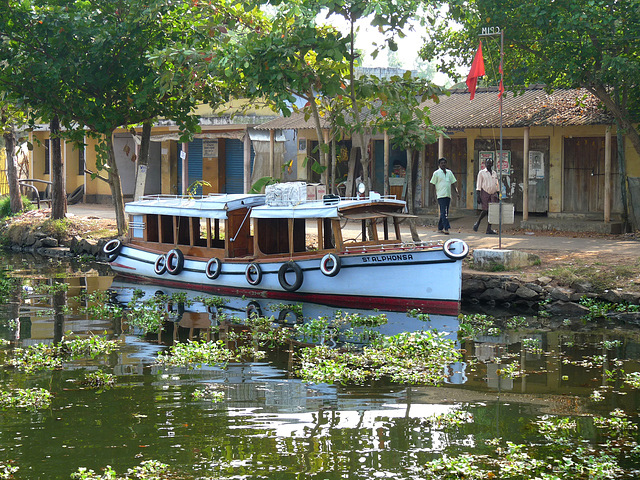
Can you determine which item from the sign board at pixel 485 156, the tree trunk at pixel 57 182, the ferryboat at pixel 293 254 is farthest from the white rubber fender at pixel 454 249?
the tree trunk at pixel 57 182

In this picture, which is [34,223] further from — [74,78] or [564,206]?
[564,206]

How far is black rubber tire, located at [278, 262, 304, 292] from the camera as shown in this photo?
15.2 meters

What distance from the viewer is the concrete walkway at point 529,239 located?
17547 mm

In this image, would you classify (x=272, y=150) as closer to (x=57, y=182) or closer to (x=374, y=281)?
(x=57, y=182)

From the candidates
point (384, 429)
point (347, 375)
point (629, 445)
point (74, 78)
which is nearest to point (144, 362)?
point (347, 375)

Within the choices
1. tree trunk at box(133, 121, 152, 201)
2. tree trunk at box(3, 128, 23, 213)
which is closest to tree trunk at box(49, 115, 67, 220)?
tree trunk at box(3, 128, 23, 213)

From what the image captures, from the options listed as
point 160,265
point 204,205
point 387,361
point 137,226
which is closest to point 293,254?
point 204,205

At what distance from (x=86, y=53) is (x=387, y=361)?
13.0 meters

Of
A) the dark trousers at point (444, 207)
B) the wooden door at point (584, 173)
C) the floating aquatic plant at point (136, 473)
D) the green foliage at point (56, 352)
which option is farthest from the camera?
the wooden door at point (584, 173)

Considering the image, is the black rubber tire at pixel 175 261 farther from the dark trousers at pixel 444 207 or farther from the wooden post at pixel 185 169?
the wooden post at pixel 185 169

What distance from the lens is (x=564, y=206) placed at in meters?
22.7

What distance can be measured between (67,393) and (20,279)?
10.1 m

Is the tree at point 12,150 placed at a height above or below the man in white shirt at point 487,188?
above

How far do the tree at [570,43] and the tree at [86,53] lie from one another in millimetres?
7002
